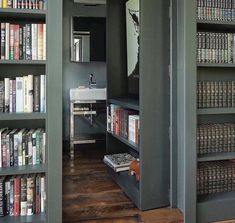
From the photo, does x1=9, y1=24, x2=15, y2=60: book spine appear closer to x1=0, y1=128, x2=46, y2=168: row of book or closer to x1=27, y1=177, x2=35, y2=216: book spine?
x1=0, y1=128, x2=46, y2=168: row of book

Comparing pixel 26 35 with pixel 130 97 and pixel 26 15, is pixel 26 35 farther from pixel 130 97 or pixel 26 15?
pixel 130 97

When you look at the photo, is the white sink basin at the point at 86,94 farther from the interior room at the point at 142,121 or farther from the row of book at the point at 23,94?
the row of book at the point at 23,94

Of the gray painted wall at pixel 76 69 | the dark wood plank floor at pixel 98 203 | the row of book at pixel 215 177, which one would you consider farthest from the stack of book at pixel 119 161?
the gray painted wall at pixel 76 69

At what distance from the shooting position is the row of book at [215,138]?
237 centimetres

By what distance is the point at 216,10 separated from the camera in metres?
2.31

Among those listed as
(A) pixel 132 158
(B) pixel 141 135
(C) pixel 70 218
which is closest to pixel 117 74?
(A) pixel 132 158

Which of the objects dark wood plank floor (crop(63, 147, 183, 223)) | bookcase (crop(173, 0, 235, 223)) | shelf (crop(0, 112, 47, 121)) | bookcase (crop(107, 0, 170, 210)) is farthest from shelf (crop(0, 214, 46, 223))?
bookcase (crop(173, 0, 235, 223))

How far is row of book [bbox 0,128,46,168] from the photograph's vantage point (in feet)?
6.55

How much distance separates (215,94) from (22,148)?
58.1 inches

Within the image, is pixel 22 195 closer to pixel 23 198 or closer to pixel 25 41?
pixel 23 198

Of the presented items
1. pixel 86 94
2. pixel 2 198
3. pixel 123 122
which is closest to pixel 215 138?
pixel 123 122

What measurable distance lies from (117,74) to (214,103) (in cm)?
138

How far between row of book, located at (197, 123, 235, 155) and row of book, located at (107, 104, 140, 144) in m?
0.53

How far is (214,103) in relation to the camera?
238cm
